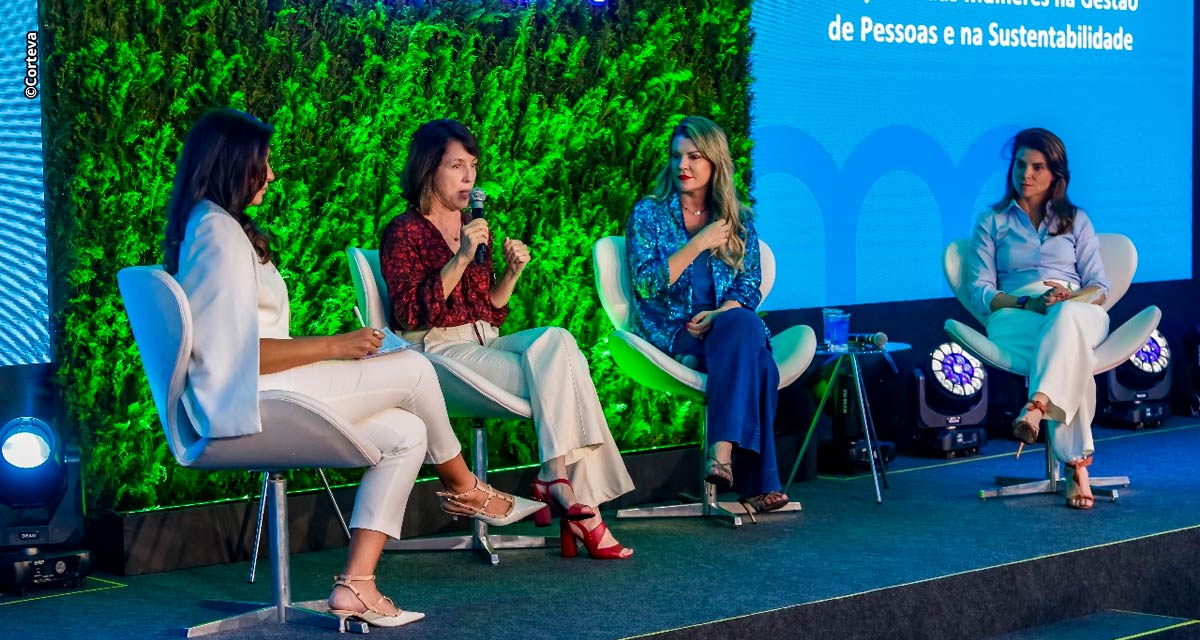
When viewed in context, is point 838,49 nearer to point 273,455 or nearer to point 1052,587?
point 1052,587

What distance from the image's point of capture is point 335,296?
5125 mm

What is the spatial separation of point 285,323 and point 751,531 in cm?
188

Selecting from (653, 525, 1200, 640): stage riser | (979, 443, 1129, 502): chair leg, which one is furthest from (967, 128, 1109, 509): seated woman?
(653, 525, 1200, 640): stage riser

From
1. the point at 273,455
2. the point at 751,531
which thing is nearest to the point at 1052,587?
the point at 751,531

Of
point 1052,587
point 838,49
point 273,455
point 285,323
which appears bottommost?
point 1052,587

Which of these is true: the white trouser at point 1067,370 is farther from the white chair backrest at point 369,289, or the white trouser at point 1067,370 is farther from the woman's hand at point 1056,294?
the white chair backrest at point 369,289

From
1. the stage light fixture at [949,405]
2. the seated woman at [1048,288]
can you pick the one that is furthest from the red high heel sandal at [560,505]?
the stage light fixture at [949,405]

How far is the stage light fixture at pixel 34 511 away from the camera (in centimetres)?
434

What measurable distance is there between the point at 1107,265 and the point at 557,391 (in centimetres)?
257

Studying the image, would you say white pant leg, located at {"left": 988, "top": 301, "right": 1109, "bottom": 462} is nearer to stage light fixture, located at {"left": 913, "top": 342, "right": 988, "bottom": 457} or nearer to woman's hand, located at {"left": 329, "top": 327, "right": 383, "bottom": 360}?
stage light fixture, located at {"left": 913, "top": 342, "right": 988, "bottom": 457}

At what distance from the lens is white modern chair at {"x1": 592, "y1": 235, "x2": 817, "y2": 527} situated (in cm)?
521

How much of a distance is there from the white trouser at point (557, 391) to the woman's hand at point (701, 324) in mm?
614

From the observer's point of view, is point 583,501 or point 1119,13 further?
point 1119,13

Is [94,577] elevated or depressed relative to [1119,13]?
depressed
